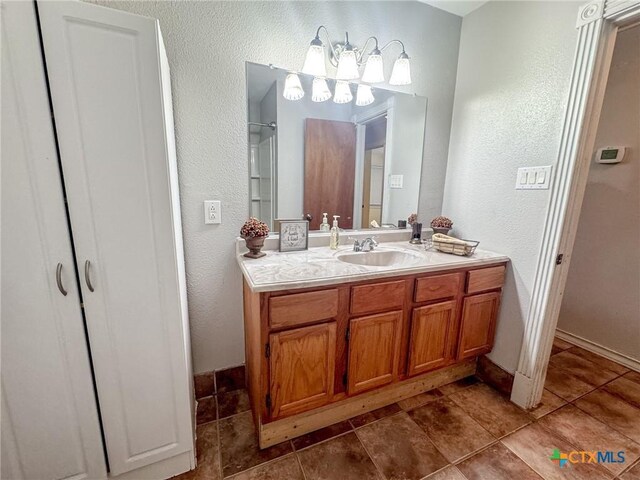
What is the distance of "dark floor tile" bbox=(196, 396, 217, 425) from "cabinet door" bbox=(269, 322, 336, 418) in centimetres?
53

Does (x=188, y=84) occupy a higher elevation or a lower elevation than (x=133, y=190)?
higher

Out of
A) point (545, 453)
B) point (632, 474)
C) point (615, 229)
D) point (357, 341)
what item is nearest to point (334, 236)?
point (357, 341)

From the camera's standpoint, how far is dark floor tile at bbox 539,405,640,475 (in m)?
1.33

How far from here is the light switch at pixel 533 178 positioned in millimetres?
1466

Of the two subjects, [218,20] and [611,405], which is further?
[611,405]

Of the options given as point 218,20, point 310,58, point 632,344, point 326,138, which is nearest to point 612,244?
point 632,344

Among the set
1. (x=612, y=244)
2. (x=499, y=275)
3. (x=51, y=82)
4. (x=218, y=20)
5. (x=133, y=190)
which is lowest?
(x=499, y=275)

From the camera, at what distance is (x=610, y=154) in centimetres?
207

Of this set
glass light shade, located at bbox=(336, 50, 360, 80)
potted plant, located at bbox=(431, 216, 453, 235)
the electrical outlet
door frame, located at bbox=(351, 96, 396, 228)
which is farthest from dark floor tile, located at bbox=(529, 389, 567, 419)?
glass light shade, located at bbox=(336, 50, 360, 80)

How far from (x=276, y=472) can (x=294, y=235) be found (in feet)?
3.74

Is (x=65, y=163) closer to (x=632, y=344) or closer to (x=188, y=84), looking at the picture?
(x=188, y=84)

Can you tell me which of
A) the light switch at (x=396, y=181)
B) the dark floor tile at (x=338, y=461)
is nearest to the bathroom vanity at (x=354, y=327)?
the dark floor tile at (x=338, y=461)

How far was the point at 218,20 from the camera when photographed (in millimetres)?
1365

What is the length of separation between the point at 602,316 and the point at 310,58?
2906mm
